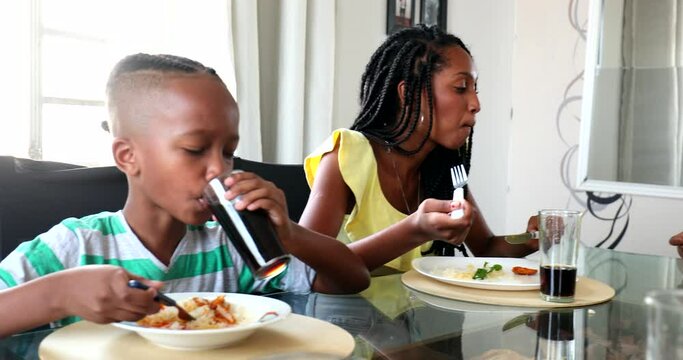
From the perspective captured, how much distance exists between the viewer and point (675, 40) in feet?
9.02

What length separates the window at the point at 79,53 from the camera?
1.94 m

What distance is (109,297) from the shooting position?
71cm

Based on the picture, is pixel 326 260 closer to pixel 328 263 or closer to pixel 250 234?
pixel 328 263

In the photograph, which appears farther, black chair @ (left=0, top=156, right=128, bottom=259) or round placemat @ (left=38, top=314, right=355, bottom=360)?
black chair @ (left=0, top=156, right=128, bottom=259)

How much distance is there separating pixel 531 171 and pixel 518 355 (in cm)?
250

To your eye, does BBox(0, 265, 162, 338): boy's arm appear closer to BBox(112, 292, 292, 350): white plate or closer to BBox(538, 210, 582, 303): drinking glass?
BBox(112, 292, 292, 350): white plate

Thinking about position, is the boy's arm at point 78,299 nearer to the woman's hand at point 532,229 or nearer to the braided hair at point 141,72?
the braided hair at point 141,72

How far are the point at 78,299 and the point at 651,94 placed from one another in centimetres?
264

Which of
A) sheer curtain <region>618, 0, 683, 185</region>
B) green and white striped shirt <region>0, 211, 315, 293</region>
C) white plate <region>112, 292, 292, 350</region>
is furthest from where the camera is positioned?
sheer curtain <region>618, 0, 683, 185</region>

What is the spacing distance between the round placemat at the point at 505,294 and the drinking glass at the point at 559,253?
2cm

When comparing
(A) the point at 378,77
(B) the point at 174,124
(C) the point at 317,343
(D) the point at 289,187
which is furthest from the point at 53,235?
(A) the point at 378,77

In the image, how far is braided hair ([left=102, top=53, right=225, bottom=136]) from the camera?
104 centimetres

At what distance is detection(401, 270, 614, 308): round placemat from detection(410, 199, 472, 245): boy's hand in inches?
3.7

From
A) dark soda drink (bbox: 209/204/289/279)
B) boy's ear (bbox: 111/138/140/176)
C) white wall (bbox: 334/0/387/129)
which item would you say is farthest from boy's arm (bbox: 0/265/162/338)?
white wall (bbox: 334/0/387/129)
